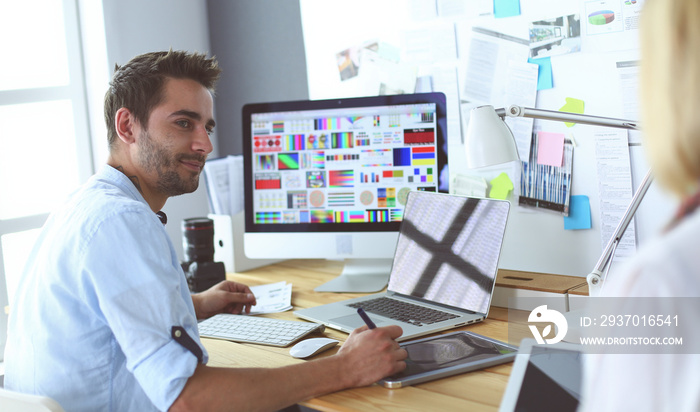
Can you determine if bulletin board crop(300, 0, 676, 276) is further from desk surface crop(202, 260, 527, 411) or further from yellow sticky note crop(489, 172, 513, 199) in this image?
desk surface crop(202, 260, 527, 411)

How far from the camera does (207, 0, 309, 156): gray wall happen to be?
7.93ft

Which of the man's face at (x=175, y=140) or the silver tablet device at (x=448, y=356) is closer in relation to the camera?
the silver tablet device at (x=448, y=356)

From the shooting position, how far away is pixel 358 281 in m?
1.92

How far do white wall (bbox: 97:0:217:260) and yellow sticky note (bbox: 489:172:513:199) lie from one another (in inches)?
42.7

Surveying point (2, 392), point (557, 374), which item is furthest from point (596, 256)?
point (2, 392)

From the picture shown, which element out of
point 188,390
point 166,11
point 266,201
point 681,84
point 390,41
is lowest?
point 188,390

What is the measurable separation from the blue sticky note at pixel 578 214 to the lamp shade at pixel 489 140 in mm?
445

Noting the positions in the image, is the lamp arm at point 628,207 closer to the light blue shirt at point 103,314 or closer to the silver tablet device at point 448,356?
the silver tablet device at point 448,356

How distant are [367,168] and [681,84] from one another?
1.35 m

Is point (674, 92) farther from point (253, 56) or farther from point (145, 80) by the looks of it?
point (253, 56)

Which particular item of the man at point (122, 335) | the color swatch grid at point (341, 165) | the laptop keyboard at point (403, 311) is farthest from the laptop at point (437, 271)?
the man at point (122, 335)

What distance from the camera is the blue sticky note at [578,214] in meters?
1.75

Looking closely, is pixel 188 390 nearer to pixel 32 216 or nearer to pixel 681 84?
pixel 681 84

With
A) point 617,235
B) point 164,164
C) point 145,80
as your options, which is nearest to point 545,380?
point 617,235
